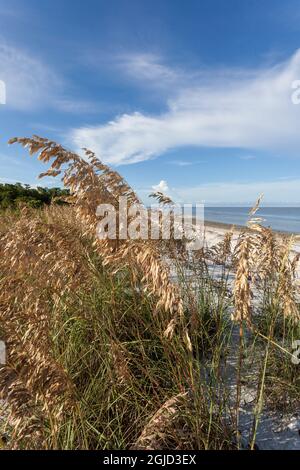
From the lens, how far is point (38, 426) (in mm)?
1409

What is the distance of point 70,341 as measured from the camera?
2385 millimetres

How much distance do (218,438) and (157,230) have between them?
1.30 metres

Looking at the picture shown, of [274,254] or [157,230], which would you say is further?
[274,254]

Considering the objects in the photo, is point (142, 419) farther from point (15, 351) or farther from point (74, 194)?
point (74, 194)

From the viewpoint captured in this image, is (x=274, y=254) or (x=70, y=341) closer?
→ (x=274, y=254)

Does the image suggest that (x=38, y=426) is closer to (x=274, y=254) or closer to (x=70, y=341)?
(x=70, y=341)

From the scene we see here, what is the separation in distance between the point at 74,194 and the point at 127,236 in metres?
0.40
